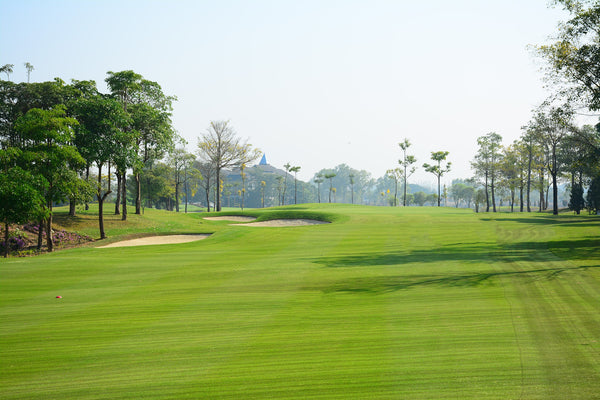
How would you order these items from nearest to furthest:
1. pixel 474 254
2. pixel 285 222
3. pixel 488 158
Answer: pixel 474 254
pixel 285 222
pixel 488 158

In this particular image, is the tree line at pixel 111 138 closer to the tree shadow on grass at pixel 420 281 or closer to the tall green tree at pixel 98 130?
the tall green tree at pixel 98 130

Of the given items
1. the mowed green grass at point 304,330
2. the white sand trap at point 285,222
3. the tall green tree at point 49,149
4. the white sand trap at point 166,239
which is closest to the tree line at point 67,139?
the tall green tree at point 49,149

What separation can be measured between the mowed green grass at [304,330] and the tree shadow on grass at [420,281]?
51 millimetres

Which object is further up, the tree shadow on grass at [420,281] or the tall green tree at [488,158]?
the tall green tree at [488,158]

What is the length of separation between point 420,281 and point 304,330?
16.8ft

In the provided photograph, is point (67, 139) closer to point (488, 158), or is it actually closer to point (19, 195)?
point (19, 195)

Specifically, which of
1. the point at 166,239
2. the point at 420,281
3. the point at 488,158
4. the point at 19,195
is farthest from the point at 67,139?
the point at 488,158

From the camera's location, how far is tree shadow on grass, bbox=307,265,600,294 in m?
10.4

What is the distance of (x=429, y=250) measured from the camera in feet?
58.4

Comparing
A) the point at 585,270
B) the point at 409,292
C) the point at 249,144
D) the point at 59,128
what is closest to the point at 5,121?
the point at 59,128

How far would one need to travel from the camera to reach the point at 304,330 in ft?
23.3

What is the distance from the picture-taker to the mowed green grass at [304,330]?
5.03 meters

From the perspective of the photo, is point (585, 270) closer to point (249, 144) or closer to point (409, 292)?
point (409, 292)

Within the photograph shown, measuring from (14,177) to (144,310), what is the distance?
1948 centimetres
